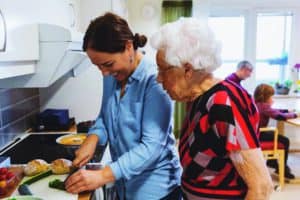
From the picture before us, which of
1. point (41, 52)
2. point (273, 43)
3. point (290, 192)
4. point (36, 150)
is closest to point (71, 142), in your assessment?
point (36, 150)

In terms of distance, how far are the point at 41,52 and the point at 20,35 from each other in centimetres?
19

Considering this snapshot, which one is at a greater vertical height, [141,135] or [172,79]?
[172,79]

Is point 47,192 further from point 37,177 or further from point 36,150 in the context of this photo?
point 36,150

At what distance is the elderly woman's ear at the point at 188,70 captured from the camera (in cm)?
104

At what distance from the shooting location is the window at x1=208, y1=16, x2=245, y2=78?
459cm

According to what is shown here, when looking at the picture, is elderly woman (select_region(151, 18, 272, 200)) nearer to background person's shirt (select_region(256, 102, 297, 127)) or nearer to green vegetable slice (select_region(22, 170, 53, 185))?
green vegetable slice (select_region(22, 170, 53, 185))

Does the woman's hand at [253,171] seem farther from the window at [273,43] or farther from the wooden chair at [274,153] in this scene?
the window at [273,43]

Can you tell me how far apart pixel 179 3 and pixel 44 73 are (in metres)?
3.27

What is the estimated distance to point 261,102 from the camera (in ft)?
11.9

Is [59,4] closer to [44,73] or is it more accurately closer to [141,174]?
Result: [44,73]

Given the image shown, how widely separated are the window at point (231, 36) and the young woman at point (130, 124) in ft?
11.3

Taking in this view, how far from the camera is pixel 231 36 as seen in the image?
15.2 ft

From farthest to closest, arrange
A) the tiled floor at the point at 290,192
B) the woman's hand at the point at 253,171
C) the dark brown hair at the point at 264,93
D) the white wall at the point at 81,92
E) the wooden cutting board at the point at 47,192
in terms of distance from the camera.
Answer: the dark brown hair at the point at 264,93, the tiled floor at the point at 290,192, the white wall at the point at 81,92, the wooden cutting board at the point at 47,192, the woman's hand at the point at 253,171

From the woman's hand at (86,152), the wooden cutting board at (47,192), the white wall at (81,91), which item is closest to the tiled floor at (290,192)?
the white wall at (81,91)
